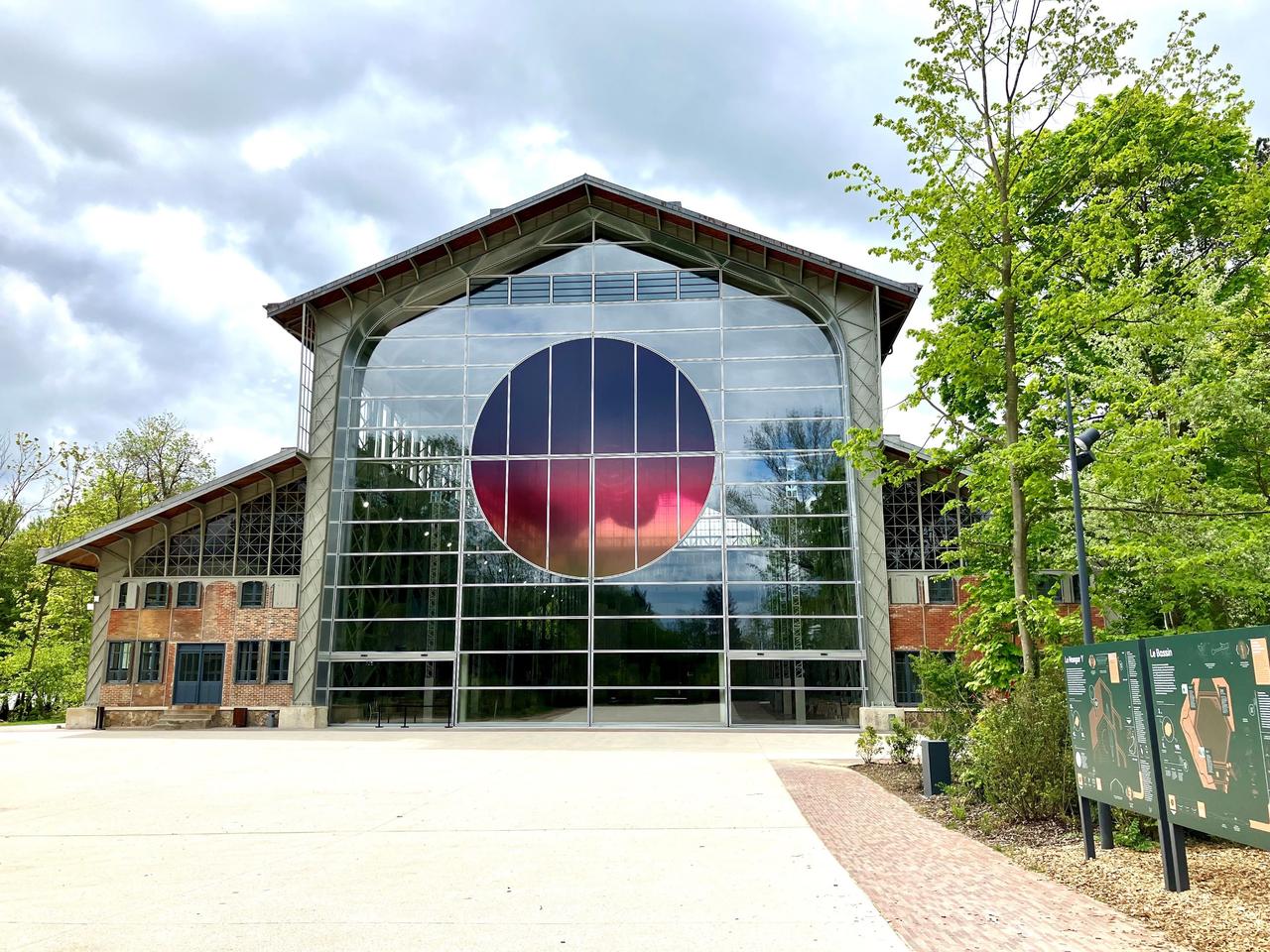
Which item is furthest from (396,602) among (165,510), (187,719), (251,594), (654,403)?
Answer: (654,403)

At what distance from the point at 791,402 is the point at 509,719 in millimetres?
13588

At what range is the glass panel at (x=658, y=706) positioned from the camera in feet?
90.7

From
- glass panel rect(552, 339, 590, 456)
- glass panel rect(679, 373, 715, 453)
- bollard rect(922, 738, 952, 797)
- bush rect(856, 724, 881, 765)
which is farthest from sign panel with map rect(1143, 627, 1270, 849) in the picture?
glass panel rect(552, 339, 590, 456)

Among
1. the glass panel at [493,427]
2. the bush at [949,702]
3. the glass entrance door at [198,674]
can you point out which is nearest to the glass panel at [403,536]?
the glass panel at [493,427]

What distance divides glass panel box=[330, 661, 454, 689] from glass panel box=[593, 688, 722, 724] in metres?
5.01

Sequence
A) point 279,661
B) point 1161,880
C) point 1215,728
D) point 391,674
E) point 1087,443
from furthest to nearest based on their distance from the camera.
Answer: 1. point 279,661
2. point 391,674
3. point 1087,443
4. point 1161,880
5. point 1215,728

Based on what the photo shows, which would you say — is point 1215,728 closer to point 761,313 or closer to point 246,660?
point 761,313

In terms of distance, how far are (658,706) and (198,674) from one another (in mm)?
15059

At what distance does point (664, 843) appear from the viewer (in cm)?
1016

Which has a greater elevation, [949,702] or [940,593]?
[940,593]

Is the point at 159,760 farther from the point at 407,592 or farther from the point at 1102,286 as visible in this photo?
the point at 1102,286

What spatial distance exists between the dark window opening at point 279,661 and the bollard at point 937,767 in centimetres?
2194

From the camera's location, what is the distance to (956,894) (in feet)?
25.8

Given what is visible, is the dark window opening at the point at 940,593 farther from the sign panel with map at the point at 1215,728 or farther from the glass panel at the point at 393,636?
the sign panel with map at the point at 1215,728
